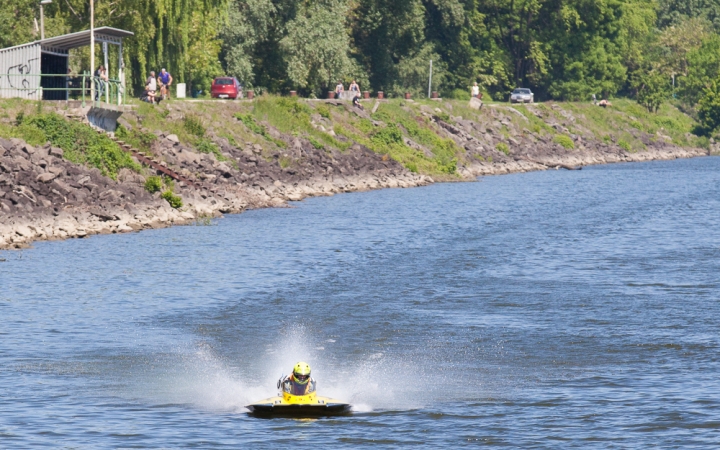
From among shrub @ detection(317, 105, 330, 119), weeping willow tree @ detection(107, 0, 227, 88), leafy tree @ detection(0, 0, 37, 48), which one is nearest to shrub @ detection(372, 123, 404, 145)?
shrub @ detection(317, 105, 330, 119)

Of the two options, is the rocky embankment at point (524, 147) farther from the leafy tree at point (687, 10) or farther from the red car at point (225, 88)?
the leafy tree at point (687, 10)

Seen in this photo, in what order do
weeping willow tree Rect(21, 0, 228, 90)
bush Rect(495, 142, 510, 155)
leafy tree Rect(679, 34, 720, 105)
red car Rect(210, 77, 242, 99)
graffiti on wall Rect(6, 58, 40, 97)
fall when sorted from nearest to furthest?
graffiti on wall Rect(6, 58, 40, 97) < weeping willow tree Rect(21, 0, 228, 90) < red car Rect(210, 77, 242, 99) < bush Rect(495, 142, 510, 155) < leafy tree Rect(679, 34, 720, 105)

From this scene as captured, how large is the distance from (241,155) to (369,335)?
38.9 meters

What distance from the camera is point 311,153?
3004 inches

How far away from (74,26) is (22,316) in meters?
43.7

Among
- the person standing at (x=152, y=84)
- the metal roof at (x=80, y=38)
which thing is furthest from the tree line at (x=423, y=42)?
the metal roof at (x=80, y=38)

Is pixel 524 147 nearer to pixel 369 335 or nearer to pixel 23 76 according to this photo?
pixel 23 76

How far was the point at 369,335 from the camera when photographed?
3200cm

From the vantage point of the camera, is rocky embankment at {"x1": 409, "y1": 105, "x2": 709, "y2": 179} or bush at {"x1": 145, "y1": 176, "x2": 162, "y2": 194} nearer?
bush at {"x1": 145, "y1": 176, "x2": 162, "y2": 194}

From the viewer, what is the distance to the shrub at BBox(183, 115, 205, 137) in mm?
68613

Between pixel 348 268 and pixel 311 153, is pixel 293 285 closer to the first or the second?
pixel 348 268

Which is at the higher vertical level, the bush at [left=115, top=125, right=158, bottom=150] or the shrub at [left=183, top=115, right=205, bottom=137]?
the shrub at [left=183, top=115, right=205, bottom=137]

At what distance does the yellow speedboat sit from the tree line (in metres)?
50.8

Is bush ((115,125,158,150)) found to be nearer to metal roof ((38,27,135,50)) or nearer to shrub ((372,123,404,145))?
metal roof ((38,27,135,50))
